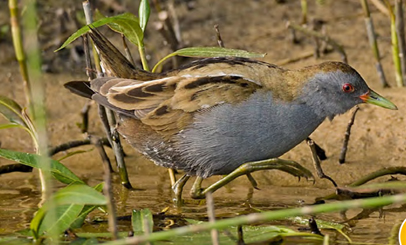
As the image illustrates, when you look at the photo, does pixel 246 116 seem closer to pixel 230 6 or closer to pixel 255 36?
pixel 255 36

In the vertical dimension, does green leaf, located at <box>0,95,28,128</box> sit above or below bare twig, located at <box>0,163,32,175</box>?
above

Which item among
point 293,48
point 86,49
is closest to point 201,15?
point 293,48

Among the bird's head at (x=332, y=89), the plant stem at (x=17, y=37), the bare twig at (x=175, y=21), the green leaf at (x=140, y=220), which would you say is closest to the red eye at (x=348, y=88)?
the bird's head at (x=332, y=89)

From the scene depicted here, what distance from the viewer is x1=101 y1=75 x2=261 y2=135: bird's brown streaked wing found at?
152 inches

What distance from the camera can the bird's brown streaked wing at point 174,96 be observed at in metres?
3.85

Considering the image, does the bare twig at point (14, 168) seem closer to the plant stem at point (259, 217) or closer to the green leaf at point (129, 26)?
the green leaf at point (129, 26)

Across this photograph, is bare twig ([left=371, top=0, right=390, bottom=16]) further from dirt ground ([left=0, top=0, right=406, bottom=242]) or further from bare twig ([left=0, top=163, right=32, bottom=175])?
bare twig ([left=0, top=163, right=32, bottom=175])

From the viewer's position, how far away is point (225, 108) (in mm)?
3820

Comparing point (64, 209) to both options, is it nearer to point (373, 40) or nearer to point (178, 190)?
point (178, 190)

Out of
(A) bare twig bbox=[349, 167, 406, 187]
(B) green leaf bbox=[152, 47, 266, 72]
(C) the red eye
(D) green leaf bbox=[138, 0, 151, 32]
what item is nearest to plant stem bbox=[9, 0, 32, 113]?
(D) green leaf bbox=[138, 0, 151, 32]

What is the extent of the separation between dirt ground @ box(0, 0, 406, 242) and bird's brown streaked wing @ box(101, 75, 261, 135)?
1.73ft

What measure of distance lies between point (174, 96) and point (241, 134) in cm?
39

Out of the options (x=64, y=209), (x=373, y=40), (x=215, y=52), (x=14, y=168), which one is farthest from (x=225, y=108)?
(x=373, y=40)

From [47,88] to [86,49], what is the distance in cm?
182
